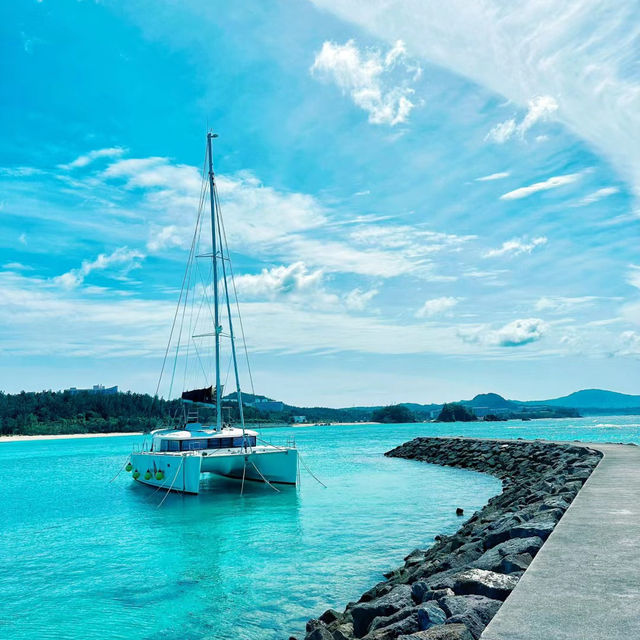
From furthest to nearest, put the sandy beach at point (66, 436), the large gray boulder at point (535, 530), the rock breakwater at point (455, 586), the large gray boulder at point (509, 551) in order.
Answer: the sandy beach at point (66, 436)
the large gray boulder at point (535, 530)
the large gray boulder at point (509, 551)
the rock breakwater at point (455, 586)

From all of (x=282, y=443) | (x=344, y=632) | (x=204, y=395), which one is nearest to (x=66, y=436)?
(x=282, y=443)

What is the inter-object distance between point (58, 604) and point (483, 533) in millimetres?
8692

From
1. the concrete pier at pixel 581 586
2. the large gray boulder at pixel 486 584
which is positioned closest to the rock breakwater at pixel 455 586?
the large gray boulder at pixel 486 584

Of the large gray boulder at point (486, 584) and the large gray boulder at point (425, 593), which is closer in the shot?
the large gray boulder at point (486, 584)

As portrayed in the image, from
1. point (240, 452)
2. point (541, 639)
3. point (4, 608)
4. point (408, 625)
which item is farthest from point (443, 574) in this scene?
point (240, 452)

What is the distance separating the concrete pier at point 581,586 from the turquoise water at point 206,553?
15.1ft

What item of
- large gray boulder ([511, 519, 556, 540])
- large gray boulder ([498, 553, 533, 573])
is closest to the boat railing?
large gray boulder ([511, 519, 556, 540])

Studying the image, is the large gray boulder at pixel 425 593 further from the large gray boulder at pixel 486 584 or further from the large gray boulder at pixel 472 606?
the large gray boulder at pixel 472 606

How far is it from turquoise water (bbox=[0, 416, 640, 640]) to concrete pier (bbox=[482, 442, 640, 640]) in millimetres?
4609

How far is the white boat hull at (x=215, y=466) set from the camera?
2455cm

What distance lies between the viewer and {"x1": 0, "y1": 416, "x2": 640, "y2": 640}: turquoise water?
1048cm

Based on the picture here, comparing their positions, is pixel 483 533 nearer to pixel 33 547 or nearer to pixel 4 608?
pixel 4 608

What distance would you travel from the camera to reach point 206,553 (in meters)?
15.5

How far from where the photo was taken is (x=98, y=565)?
47.6 feet
